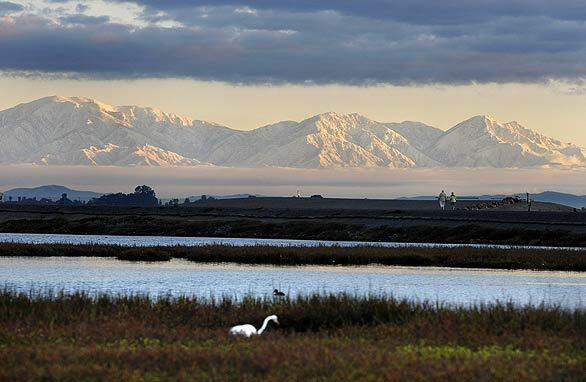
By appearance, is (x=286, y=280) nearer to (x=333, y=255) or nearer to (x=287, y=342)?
(x=333, y=255)

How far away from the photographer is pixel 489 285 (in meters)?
53.9

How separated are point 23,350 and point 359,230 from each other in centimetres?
9544

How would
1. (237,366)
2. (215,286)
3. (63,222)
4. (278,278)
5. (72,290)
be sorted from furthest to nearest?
(63,222)
(278,278)
(215,286)
(72,290)
(237,366)

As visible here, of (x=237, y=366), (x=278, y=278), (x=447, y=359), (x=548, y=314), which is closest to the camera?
(x=237, y=366)

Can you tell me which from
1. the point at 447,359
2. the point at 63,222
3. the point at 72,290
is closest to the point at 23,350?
the point at 447,359

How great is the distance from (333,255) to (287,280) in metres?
17.2

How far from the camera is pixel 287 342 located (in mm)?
26938

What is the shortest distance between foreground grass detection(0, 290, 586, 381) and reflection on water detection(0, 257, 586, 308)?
11.0 m

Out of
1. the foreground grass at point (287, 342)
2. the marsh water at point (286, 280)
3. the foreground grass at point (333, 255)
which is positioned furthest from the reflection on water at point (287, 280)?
the foreground grass at point (287, 342)

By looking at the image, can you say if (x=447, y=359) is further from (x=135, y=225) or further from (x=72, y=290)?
(x=135, y=225)

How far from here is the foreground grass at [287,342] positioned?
22.5 metres

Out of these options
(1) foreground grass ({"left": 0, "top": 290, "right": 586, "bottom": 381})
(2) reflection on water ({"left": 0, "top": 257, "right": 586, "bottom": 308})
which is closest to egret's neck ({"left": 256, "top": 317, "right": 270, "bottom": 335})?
A: (1) foreground grass ({"left": 0, "top": 290, "right": 586, "bottom": 381})

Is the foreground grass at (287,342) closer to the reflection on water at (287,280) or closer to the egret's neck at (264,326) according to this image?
the egret's neck at (264,326)

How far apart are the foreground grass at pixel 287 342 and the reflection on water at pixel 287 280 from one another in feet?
36.1
